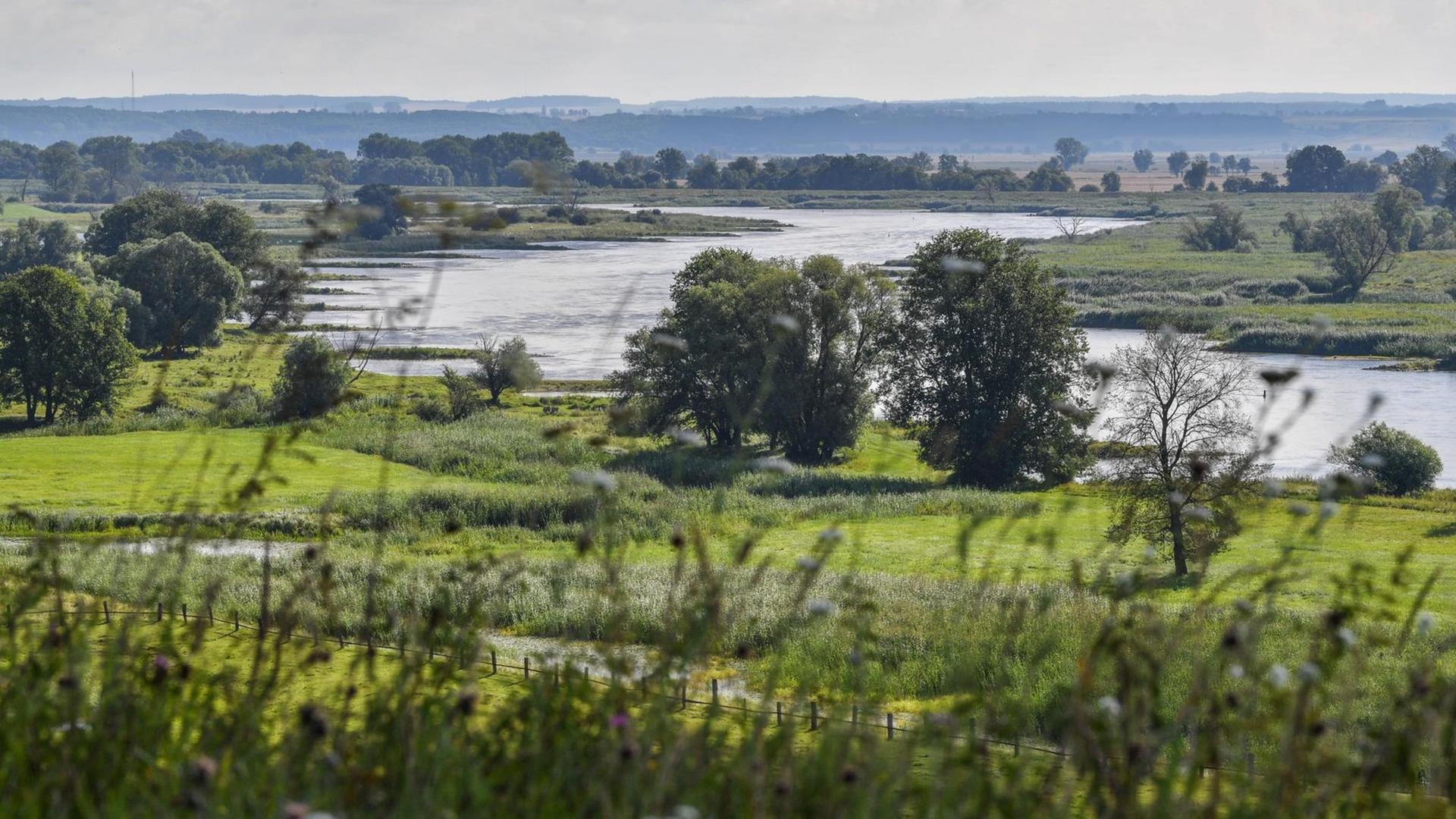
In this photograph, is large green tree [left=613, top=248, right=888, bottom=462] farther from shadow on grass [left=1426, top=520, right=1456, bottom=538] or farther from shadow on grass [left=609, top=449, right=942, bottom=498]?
shadow on grass [left=1426, top=520, right=1456, bottom=538]

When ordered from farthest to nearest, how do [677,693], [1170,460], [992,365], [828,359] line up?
[828,359] → [992,365] → [1170,460] → [677,693]

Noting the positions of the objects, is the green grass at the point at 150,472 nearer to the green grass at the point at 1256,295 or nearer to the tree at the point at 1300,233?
the green grass at the point at 1256,295

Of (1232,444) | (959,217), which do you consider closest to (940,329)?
(1232,444)

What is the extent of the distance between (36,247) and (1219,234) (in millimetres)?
102508

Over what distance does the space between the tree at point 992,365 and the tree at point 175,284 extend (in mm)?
45056

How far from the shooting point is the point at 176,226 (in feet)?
347

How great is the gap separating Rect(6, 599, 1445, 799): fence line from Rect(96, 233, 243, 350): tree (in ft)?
203

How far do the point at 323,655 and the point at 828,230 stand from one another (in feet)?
523

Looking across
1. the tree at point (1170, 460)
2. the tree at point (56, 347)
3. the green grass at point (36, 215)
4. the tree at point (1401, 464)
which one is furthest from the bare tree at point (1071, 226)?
the tree at point (1170, 460)


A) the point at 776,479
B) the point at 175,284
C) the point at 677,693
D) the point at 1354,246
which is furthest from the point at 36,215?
the point at 677,693

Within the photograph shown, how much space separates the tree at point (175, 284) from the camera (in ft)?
279

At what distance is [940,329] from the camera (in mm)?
58531

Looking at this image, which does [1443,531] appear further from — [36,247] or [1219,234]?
[1219,234]

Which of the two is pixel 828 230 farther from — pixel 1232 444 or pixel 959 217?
pixel 1232 444
